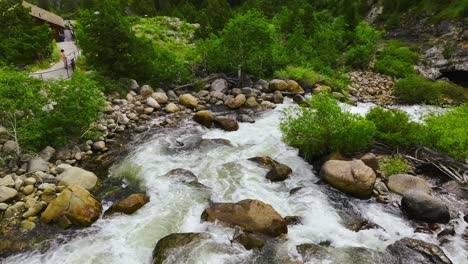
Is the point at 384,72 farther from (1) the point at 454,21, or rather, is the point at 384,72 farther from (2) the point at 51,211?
(2) the point at 51,211

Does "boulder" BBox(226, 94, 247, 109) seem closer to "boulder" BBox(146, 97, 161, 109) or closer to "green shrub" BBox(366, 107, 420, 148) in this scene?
"boulder" BBox(146, 97, 161, 109)

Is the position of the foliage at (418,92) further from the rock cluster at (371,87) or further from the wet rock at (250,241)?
the wet rock at (250,241)

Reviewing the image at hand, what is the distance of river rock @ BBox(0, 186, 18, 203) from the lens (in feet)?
37.4

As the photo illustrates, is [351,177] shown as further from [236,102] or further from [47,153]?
[47,153]

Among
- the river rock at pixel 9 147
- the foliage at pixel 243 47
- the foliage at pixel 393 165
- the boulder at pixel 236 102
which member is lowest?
the foliage at pixel 393 165

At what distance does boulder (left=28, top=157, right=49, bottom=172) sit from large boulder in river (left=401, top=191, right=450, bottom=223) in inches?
558

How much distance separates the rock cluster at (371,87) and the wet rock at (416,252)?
18.5 m

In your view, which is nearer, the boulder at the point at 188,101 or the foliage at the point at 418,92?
the boulder at the point at 188,101

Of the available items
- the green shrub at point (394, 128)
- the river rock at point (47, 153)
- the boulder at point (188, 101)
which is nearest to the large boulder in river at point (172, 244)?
the river rock at point (47, 153)

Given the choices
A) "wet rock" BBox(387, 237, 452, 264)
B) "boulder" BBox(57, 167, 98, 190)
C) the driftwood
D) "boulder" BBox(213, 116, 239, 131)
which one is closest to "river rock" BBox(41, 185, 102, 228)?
"boulder" BBox(57, 167, 98, 190)

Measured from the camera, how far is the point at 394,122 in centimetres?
1579

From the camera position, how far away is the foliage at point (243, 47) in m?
24.4

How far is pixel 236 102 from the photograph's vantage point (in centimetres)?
2273

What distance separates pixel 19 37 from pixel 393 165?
92.9 ft
